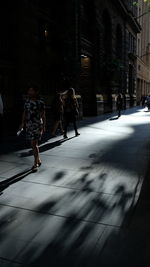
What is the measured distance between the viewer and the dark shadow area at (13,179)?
5.16m

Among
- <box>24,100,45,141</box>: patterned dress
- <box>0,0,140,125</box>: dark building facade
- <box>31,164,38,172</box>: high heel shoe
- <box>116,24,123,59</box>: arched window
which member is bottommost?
<box>31,164,38,172</box>: high heel shoe

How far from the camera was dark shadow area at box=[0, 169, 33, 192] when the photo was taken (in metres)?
5.16

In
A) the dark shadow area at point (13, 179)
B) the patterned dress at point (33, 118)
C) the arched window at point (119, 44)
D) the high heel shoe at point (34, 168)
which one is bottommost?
the dark shadow area at point (13, 179)

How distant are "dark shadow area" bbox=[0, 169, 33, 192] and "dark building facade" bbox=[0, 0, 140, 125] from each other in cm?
600

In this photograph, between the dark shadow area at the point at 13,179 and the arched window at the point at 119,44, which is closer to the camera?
the dark shadow area at the point at 13,179

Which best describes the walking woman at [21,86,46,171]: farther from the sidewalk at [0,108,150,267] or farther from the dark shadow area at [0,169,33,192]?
the sidewalk at [0,108,150,267]

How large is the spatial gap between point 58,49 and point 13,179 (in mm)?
11384

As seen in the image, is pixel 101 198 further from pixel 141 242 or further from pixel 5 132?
pixel 5 132

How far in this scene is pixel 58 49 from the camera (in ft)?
51.2

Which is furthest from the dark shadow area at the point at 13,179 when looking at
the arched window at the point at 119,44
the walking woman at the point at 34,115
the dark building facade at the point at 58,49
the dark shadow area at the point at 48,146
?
the arched window at the point at 119,44

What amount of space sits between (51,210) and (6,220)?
648mm

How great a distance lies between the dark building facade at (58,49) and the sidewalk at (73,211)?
5.67 meters

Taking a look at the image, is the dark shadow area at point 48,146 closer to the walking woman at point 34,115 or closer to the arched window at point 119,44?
the walking woman at point 34,115

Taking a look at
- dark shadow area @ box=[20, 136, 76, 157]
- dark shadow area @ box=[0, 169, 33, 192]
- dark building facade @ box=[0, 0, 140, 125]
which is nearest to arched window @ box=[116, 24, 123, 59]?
dark building facade @ box=[0, 0, 140, 125]
